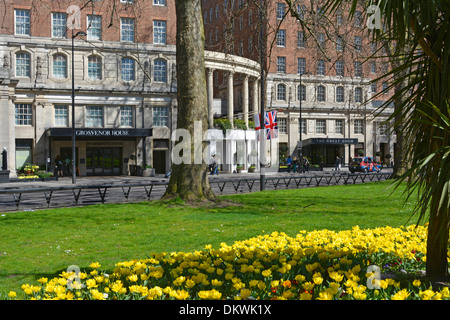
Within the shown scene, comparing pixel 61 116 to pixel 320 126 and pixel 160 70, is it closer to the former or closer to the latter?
pixel 160 70

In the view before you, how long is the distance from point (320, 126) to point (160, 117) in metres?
27.1

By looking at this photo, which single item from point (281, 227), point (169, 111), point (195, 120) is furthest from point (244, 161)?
point (281, 227)

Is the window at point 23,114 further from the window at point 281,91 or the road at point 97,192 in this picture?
the window at point 281,91

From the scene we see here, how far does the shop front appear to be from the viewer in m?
44.4

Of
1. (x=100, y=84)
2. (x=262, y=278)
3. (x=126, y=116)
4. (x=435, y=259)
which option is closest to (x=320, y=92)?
(x=126, y=116)

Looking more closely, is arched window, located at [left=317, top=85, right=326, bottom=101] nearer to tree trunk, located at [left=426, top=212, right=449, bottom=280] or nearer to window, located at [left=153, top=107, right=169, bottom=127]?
window, located at [left=153, top=107, right=169, bottom=127]

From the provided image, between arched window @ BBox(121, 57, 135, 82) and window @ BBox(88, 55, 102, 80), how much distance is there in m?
2.21

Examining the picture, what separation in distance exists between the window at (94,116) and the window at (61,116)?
203cm

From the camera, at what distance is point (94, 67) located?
46375 millimetres

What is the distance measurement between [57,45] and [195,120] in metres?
34.1

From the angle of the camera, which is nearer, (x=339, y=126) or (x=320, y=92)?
(x=320, y=92)

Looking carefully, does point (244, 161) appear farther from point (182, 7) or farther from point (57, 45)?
point (182, 7)

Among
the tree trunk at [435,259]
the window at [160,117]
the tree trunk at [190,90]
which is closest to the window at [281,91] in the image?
the window at [160,117]

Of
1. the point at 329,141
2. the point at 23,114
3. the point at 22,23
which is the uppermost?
the point at 22,23
